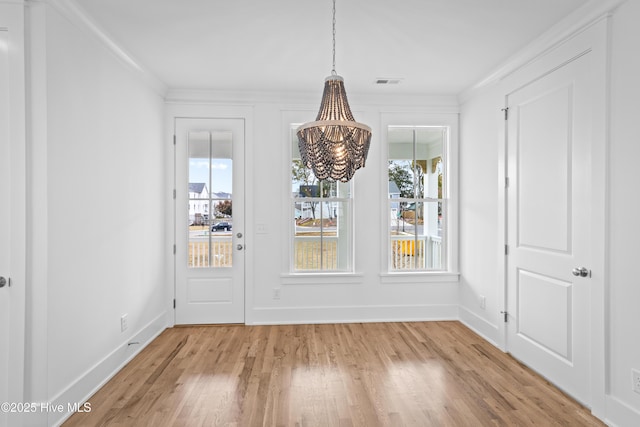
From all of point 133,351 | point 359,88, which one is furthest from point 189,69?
point 133,351

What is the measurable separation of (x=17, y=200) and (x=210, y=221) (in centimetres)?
207

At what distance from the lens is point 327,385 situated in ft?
8.34

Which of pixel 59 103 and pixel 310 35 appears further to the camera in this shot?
pixel 310 35

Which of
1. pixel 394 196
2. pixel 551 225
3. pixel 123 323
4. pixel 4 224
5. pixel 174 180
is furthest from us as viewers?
pixel 394 196

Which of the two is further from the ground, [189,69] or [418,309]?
[189,69]

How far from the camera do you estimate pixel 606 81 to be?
2.13 m

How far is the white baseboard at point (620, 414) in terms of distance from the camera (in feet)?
6.42

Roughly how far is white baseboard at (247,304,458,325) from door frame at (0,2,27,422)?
7.32 feet

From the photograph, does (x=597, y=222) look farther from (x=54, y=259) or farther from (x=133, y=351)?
(x=133, y=351)

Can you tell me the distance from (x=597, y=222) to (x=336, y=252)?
8.11 feet

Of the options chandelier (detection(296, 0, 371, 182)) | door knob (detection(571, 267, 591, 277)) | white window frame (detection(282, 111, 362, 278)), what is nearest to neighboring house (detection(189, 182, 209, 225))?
white window frame (detection(282, 111, 362, 278))

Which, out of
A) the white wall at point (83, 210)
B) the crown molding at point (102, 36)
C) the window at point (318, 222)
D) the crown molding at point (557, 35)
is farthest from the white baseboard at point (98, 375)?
the crown molding at point (557, 35)

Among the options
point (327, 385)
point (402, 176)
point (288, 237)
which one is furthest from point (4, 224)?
point (402, 176)

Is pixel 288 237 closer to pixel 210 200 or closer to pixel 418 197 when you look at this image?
pixel 210 200
